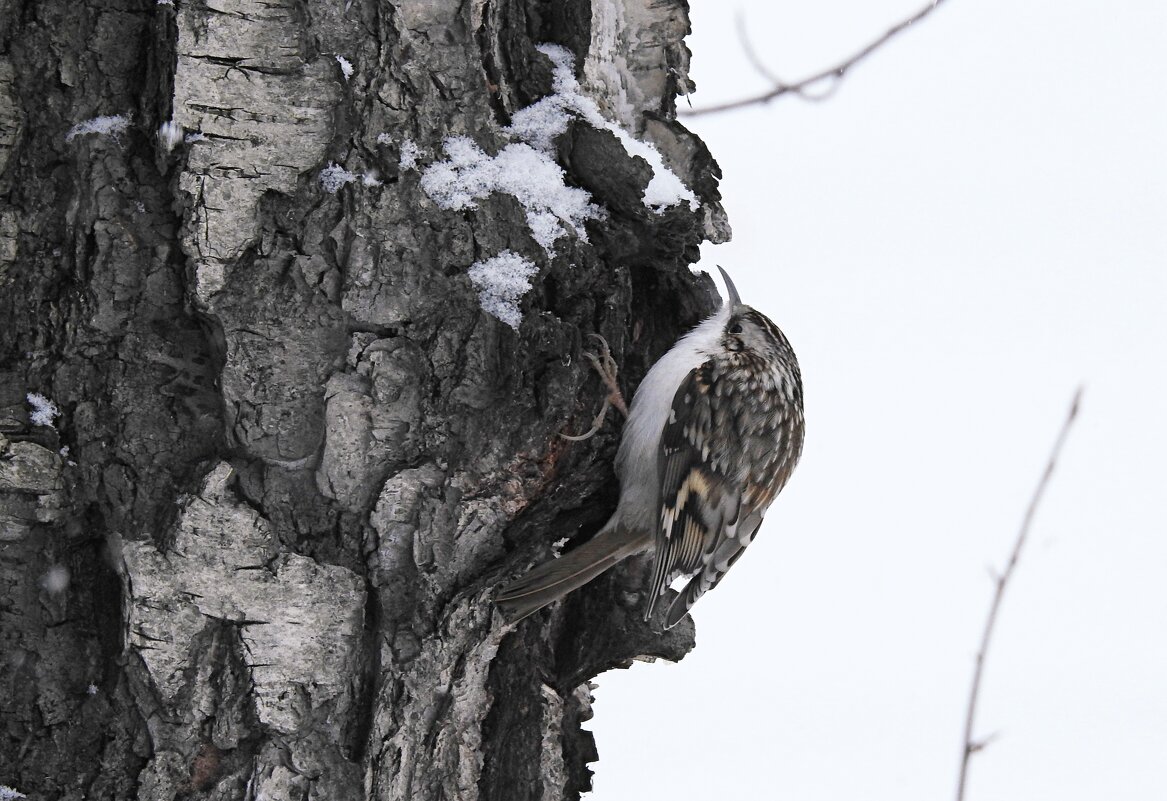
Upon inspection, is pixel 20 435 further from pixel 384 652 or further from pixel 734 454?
pixel 734 454

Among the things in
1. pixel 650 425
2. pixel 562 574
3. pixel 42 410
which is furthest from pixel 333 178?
pixel 650 425

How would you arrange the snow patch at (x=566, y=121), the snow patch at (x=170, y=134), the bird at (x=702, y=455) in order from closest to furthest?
the snow patch at (x=170, y=134) → the snow patch at (x=566, y=121) → the bird at (x=702, y=455)

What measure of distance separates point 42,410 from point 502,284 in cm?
63

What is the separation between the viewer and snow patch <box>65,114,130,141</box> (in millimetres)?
1482

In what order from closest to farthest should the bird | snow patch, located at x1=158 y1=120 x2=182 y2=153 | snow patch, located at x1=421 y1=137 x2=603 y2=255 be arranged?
snow patch, located at x1=158 y1=120 x2=182 y2=153 → snow patch, located at x1=421 y1=137 x2=603 y2=255 → the bird

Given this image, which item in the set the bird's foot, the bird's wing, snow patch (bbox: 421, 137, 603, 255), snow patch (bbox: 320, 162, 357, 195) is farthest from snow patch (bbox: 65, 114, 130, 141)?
the bird's wing

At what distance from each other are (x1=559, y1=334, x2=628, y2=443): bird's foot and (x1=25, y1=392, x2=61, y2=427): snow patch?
2.25 feet

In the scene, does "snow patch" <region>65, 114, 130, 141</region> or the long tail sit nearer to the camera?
Answer: "snow patch" <region>65, 114, 130, 141</region>

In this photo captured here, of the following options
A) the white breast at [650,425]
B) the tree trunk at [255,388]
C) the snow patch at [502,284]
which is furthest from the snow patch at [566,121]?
the white breast at [650,425]

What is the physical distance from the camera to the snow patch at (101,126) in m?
1.48

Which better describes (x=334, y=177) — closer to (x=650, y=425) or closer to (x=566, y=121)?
(x=566, y=121)

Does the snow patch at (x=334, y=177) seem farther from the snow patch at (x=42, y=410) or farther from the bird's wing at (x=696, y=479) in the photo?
the bird's wing at (x=696, y=479)

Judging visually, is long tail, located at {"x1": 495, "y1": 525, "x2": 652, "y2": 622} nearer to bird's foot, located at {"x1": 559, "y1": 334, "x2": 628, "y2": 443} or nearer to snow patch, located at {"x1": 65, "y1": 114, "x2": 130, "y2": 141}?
bird's foot, located at {"x1": 559, "y1": 334, "x2": 628, "y2": 443}

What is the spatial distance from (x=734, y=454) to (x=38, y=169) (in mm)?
1322
